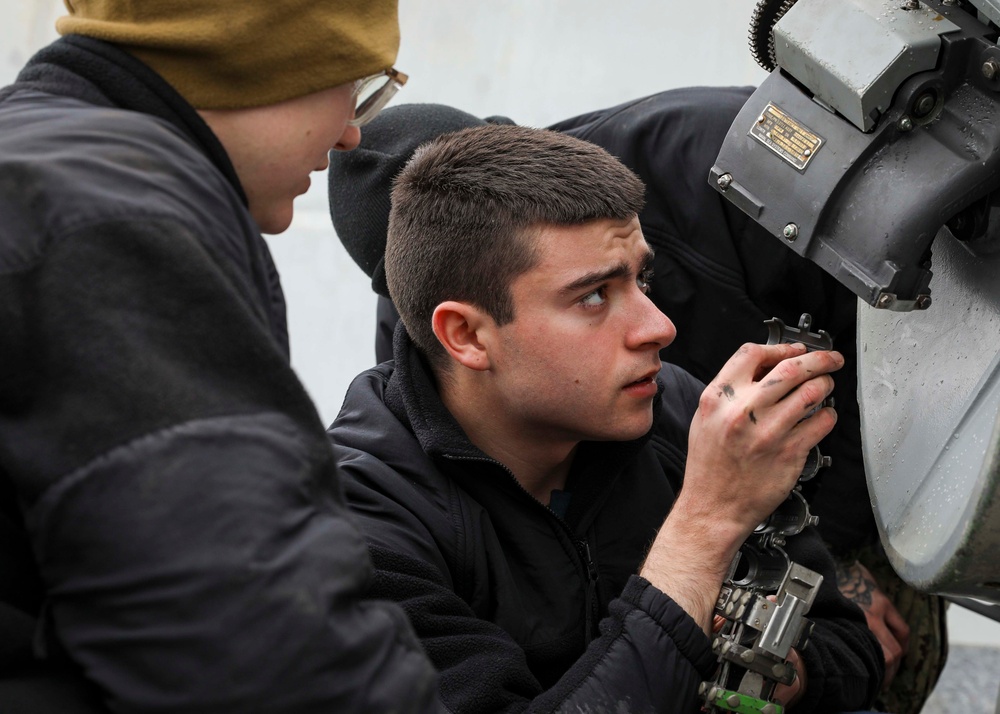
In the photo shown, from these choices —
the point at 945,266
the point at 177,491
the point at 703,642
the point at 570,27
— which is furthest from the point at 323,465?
the point at 570,27

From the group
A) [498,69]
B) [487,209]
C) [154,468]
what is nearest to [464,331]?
[487,209]

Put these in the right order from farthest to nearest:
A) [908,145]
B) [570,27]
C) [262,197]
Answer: [570,27]
[908,145]
[262,197]

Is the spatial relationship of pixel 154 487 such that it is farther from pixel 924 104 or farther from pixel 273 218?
pixel 924 104

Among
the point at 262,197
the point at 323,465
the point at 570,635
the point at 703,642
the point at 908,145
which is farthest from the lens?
the point at 570,635

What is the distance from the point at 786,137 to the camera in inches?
58.1

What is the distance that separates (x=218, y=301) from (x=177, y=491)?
14 cm

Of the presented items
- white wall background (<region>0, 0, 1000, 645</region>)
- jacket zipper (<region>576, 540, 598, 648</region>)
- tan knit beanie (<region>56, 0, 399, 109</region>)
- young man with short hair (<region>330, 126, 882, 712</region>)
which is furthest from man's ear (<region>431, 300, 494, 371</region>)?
white wall background (<region>0, 0, 1000, 645</region>)

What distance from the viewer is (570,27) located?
3.71 m

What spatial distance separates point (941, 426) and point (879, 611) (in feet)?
3.44

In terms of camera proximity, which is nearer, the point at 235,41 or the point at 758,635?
the point at 235,41

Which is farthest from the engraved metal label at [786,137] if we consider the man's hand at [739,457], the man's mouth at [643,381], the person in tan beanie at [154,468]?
the person in tan beanie at [154,468]

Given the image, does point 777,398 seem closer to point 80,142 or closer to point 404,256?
point 404,256

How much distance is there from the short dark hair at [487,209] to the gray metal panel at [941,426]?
43cm

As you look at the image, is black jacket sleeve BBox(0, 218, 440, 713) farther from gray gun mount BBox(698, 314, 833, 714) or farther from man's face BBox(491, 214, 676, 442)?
man's face BBox(491, 214, 676, 442)
